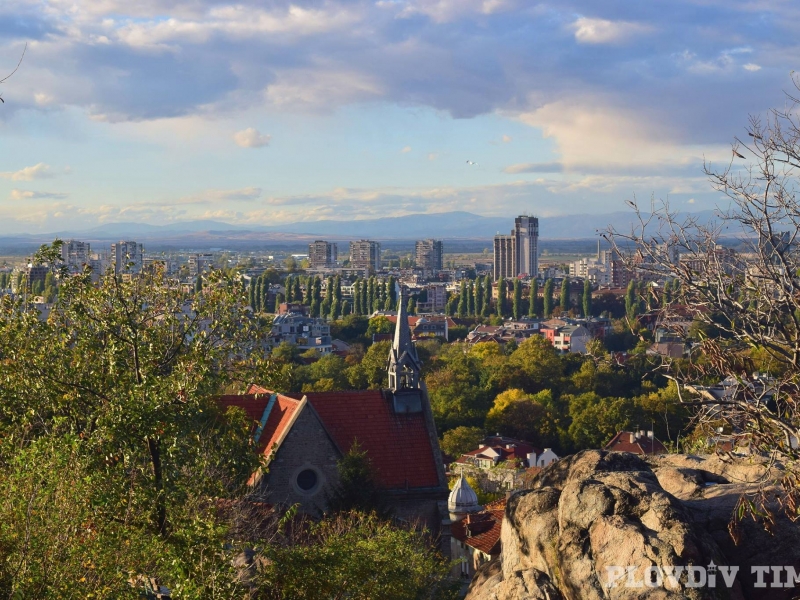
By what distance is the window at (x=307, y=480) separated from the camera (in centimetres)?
2397

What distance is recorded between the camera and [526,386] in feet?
213

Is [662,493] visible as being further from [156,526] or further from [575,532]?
[156,526]

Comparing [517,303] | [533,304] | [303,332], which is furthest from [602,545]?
[533,304]

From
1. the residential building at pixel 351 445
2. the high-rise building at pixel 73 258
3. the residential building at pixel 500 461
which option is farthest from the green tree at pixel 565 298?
the residential building at pixel 351 445

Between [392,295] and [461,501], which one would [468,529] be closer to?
[461,501]

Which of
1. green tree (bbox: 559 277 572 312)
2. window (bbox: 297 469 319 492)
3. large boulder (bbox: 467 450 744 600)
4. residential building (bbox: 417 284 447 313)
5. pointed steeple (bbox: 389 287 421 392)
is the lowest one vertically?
residential building (bbox: 417 284 447 313)

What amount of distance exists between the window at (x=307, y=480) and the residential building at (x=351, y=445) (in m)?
0.02

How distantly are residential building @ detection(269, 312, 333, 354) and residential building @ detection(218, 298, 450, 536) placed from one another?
71.6 m

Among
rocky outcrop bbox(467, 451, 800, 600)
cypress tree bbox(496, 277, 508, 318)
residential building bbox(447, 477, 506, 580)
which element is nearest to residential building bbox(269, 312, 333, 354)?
cypress tree bbox(496, 277, 508, 318)

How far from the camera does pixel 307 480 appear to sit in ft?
78.8

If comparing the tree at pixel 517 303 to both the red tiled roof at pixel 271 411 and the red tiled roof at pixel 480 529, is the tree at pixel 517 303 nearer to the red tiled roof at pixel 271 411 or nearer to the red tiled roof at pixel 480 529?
the red tiled roof at pixel 480 529

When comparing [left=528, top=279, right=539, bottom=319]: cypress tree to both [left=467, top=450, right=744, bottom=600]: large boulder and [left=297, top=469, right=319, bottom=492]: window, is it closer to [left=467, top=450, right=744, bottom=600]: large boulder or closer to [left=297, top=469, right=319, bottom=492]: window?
[left=297, top=469, right=319, bottom=492]: window

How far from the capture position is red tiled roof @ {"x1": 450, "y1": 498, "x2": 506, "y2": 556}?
23.3 m

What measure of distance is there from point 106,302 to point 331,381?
4429 cm
